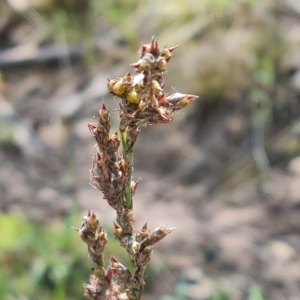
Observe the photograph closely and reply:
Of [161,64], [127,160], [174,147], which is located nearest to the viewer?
[161,64]

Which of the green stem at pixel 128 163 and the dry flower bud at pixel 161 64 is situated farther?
the green stem at pixel 128 163

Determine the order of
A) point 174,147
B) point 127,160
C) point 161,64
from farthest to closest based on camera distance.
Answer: point 174,147 → point 127,160 → point 161,64

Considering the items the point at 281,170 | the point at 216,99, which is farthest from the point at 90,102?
the point at 281,170

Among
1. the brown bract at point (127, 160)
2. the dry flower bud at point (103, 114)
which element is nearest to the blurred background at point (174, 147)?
the brown bract at point (127, 160)

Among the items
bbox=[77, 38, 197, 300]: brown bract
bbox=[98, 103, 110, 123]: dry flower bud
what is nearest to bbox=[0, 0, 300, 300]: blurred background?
bbox=[77, 38, 197, 300]: brown bract

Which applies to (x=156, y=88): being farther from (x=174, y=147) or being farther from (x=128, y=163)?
(x=174, y=147)

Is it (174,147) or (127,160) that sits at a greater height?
(174,147)

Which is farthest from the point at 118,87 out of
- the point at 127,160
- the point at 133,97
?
the point at 127,160

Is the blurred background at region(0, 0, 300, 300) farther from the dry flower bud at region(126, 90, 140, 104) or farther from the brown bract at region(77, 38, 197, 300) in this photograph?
the dry flower bud at region(126, 90, 140, 104)

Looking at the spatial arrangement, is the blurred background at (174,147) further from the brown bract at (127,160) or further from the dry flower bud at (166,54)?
the dry flower bud at (166,54)
